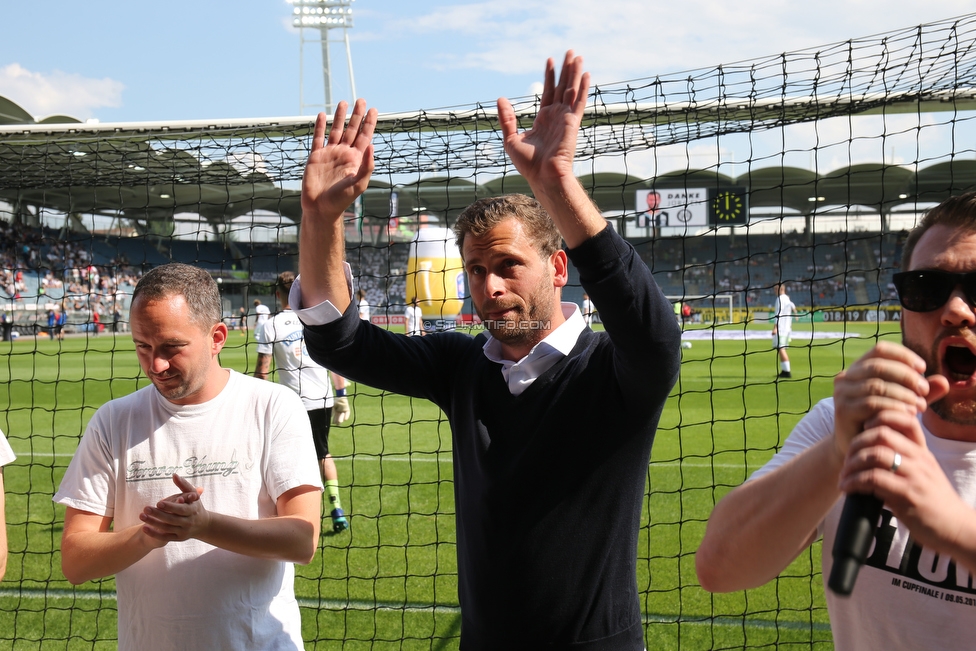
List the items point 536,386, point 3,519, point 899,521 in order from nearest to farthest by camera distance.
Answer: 1. point 899,521
2. point 536,386
3. point 3,519

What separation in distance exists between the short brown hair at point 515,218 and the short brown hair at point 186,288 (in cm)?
88

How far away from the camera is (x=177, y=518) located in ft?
6.73

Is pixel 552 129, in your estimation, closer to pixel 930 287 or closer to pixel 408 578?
pixel 930 287

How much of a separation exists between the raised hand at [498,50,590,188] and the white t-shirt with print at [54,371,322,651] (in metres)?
1.19

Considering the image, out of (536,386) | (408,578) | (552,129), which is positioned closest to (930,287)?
(552,129)

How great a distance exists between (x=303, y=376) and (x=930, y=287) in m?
6.07

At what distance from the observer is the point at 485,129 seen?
479 cm

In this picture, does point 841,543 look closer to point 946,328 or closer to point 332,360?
point 946,328

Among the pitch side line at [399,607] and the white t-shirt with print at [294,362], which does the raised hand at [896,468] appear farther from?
the white t-shirt with print at [294,362]

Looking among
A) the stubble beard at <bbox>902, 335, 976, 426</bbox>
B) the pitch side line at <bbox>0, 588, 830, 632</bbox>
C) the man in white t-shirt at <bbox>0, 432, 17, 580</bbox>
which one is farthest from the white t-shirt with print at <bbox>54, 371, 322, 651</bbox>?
the pitch side line at <bbox>0, 588, 830, 632</bbox>

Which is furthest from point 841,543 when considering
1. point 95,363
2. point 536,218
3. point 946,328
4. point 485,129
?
point 95,363

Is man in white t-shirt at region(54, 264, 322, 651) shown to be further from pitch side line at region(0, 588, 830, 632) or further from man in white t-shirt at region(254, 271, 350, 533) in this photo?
man in white t-shirt at region(254, 271, 350, 533)

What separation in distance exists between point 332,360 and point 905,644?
1607 mm

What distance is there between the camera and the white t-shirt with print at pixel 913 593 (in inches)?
54.5
